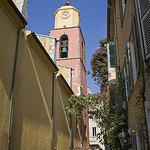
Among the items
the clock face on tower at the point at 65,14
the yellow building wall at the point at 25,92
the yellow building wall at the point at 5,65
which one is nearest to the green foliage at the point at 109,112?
the yellow building wall at the point at 25,92

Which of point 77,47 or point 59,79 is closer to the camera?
point 59,79

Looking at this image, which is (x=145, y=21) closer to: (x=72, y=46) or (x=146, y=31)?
(x=146, y=31)

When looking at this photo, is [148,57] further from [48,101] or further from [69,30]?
[69,30]

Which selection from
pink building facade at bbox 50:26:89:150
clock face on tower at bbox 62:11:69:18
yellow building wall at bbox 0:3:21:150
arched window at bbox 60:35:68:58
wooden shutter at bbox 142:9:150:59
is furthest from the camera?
clock face on tower at bbox 62:11:69:18

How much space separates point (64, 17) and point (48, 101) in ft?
60.1

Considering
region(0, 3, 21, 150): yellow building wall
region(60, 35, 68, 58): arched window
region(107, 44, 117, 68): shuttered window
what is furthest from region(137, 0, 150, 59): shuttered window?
region(60, 35, 68, 58): arched window

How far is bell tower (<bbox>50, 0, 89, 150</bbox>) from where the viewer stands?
2158 cm

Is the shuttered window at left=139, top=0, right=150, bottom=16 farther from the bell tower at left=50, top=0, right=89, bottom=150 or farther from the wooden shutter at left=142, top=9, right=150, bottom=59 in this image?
the bell tower at left=50, top=0, right=89, bottom=150

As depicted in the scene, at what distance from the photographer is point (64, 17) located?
2508 cm

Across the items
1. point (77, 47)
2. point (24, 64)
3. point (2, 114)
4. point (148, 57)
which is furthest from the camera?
point (77, 47)

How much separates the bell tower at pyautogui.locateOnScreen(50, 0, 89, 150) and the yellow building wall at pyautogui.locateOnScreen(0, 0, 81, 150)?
493 inches

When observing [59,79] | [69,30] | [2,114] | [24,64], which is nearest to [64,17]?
[69,30]

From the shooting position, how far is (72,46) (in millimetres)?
23016

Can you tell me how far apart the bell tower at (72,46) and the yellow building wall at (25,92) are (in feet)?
41.1
